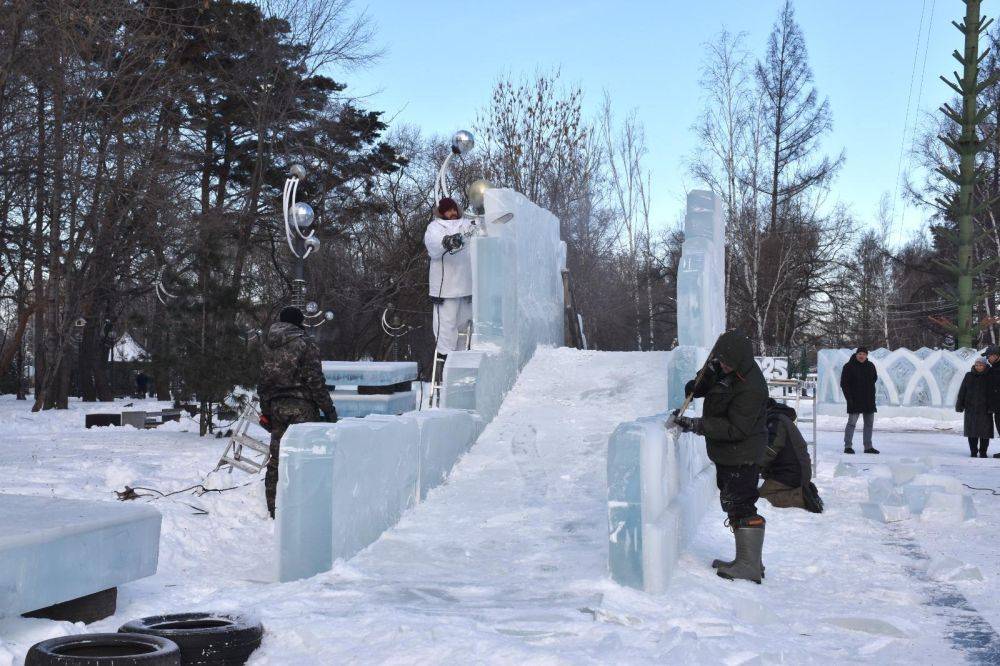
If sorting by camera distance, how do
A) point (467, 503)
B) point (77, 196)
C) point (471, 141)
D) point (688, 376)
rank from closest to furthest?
point (467, 503) → point (688, 376) → point (471, 141) → point (77, 196)

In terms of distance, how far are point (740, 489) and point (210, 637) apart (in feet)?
11.2

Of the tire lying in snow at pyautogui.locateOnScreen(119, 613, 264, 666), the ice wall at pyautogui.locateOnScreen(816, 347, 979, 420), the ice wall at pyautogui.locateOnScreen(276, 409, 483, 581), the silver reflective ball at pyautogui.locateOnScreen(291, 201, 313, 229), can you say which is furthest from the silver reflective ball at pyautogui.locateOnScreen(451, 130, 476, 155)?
the ice wall at pyautogui.locateOnScreen(816, 347, 979, 420)

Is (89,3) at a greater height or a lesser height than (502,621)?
greater

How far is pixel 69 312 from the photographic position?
16688mm

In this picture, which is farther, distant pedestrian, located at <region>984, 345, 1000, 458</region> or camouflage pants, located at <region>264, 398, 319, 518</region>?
distant pedestrian, located at <region>984, 345, 1000, 458</region>

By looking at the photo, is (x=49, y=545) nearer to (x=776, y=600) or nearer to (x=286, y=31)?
(x=776, y=600)

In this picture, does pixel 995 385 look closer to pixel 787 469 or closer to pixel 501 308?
pixel 787 469

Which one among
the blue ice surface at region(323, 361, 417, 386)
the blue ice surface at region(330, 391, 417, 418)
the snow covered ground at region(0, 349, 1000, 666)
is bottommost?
the snow covered ground at region(0, 349, 1000, 666)

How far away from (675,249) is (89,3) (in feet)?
94.8

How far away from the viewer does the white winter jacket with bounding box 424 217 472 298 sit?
1123 cm

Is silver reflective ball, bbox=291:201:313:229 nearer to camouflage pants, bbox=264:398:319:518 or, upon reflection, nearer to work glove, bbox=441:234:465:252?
work glove, bbox=441:234:465:252

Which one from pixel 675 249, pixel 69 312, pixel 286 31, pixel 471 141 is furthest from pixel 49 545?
pixel 675 249

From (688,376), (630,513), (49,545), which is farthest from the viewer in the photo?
(688,376)

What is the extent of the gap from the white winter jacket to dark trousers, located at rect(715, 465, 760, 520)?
5.37 meters
